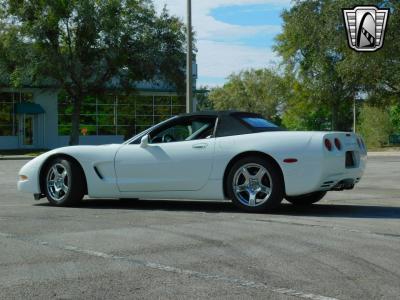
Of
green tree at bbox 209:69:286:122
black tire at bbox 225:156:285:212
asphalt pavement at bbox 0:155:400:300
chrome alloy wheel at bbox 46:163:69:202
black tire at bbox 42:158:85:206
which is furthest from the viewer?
green tree at bbox 209:69:286:122

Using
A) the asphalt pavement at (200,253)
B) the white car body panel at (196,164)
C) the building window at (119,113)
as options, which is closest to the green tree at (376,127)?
the building window at (119,113)

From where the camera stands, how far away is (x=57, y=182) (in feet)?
31.8

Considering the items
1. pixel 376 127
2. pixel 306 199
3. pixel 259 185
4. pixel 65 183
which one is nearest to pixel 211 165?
pixel 259 185

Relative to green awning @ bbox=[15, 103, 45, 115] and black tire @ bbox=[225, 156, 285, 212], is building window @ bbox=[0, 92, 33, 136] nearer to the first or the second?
green awning @ bbox=[15, 103, 45, 115]

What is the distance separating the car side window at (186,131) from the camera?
354 inches

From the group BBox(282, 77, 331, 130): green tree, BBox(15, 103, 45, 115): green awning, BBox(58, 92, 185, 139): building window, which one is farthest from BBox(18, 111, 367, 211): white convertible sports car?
BBox(282, 77, 331, 130): green tree

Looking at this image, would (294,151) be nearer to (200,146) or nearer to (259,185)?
(259,185)

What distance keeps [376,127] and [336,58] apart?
7863 mm

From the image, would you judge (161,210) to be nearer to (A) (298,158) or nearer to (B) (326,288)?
(A) (298,158)

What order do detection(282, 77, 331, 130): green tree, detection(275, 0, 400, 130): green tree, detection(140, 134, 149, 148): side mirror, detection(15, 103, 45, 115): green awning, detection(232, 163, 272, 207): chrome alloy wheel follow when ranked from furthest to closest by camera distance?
detection(282, 77, 331, 130): green tree
detection(15, 103, 45, 115): green awning
detection(275, 0, 400, 130): green tree
detection(140, 134, 149, 148): side mirror
detection(232, 163, 272, 207): chrome alloy wheel

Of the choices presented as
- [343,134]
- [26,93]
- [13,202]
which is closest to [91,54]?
[26,93]

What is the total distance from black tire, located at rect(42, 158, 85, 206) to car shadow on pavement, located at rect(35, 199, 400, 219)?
0.70ft

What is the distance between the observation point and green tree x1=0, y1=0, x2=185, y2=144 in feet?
119

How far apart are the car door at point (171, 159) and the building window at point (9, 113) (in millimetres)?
37283
